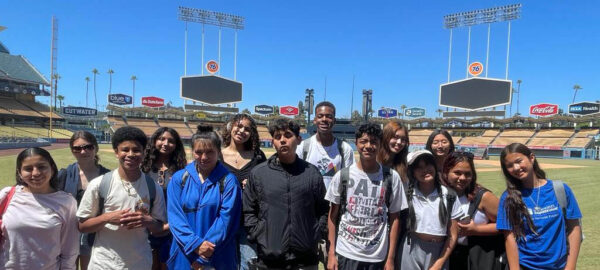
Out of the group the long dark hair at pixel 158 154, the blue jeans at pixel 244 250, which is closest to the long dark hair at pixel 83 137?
the long dark hair at pixel 158 154

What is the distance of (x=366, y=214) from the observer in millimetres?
2971

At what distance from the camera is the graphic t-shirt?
270cm

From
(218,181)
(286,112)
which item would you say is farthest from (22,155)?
(286,112)

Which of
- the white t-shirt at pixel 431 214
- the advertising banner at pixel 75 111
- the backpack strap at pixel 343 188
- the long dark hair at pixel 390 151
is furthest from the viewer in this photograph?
the advertising banner at pixel 75 111

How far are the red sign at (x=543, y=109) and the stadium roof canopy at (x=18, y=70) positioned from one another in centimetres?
9466

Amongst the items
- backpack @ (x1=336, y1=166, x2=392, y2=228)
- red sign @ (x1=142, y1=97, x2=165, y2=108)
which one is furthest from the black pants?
red sign @ (x1=142, y1=97, x2=165, y2=108)

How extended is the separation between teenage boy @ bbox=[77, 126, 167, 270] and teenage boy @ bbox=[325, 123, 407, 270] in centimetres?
168

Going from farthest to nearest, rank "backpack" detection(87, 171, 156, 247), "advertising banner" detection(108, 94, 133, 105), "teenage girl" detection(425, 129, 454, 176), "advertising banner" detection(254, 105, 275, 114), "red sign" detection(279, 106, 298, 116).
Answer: "advertising banner" detection(254, 105, 275, 114) < "red sign" detection(279, 106, 298, 116) < "advertising banner" detection(108, 94, 133, 105) < "teenage girl" detection(425, 129, 454, 176) < "backpack" detection(87, 171, 156, 247)

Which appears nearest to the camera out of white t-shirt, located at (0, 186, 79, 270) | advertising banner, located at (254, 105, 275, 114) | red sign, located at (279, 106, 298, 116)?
white t-shirt, located at (0, 186, 79, 270)

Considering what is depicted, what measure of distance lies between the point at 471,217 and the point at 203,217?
8.18 ft

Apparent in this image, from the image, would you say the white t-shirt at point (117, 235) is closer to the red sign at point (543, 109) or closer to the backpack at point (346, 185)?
the backpack at point (346, 185)

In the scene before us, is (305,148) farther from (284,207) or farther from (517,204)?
(517,204)

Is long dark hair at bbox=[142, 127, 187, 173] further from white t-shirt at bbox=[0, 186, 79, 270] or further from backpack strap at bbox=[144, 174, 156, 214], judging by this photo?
white t-shirt at bbox=[0, 186, 79, 270]

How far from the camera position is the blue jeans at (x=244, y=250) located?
3143 millimetres
